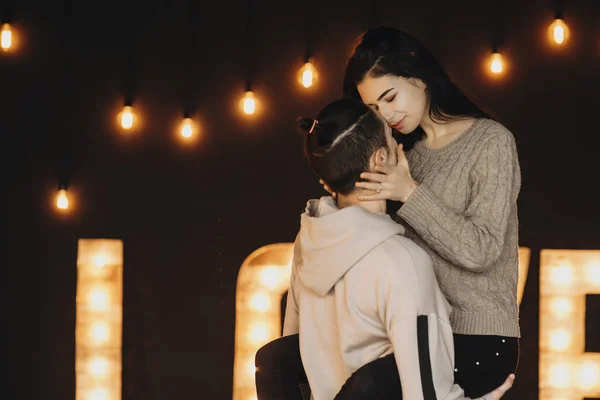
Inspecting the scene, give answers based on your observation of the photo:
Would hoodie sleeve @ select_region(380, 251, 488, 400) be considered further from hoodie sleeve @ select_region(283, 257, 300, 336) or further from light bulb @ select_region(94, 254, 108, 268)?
light bulb @ select_region(94, 254, 108, 268)

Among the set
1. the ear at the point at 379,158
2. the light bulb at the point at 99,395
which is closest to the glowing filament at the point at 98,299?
the light bulb at the point at 99,395

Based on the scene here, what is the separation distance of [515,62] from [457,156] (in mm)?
1504

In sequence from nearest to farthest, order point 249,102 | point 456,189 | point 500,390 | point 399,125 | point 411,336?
point 411,336 < point 500,390 < point 456,189 < point 399,125 < point 249,102

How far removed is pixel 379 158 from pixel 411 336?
44cm

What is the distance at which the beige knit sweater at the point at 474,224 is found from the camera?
6.30 ft

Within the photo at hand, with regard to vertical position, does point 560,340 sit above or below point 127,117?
below

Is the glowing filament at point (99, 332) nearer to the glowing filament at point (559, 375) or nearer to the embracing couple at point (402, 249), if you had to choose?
A: the embracing couple at point (402, 249)

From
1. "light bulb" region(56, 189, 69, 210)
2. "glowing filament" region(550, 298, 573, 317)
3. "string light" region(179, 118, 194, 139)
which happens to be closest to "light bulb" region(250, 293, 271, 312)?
"string light" region(179, 118, 194, 139)

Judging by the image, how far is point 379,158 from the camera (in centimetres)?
186

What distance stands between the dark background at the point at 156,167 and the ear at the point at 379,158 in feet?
5.32

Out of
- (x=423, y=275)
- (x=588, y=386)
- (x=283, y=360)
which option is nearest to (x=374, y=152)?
(x=423, y=275)

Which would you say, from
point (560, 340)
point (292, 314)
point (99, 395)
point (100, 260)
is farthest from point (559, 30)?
point (99, 395)

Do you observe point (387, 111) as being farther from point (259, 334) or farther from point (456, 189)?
point (259, 334)

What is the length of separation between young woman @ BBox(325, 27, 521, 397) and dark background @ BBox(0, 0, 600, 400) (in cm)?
130
